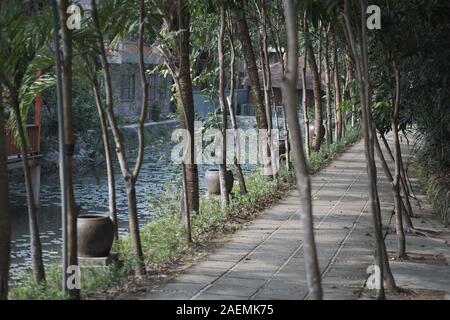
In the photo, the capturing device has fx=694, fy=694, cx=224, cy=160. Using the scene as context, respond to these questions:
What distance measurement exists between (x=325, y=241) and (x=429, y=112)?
2.88 m

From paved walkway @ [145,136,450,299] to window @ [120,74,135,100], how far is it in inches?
751

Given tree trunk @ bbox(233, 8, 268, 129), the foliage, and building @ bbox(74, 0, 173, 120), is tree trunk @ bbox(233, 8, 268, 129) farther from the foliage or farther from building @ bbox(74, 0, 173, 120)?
building @ bbox(74, 0, 173, 120)

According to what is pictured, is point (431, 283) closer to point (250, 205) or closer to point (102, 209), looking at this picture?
point (250, 205)

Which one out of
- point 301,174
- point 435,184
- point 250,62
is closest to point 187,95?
point 250,62

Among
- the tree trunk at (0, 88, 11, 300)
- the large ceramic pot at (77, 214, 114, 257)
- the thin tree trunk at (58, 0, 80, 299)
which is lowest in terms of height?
the large ceramic pot at (77, 214, 114, 257)

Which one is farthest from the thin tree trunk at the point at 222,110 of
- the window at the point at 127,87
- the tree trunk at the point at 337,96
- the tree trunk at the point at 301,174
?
the window at the point at 127,87

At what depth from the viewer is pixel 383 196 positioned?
13008 mm

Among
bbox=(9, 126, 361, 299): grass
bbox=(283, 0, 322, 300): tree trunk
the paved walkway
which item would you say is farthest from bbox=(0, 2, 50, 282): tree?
bbox=(283, 0, 322, 300): tree trunk

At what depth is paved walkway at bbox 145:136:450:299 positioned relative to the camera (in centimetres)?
625

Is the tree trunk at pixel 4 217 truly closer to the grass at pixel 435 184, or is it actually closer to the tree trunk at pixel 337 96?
the grass at pixel 435 184

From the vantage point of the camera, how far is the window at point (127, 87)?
2994cm

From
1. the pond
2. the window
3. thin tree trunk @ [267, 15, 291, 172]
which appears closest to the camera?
the pond

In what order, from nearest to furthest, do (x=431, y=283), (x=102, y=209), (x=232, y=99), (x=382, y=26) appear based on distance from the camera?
(x=431, y=283) < (x=382, y=26) < (x=232, y=99) < (x=102, y=209)
